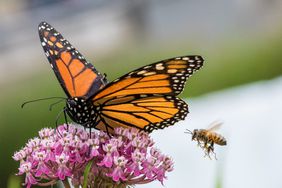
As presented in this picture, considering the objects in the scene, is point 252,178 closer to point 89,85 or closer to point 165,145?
point 165,145

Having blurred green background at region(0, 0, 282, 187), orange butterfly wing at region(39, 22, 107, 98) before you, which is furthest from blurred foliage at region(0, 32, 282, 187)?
orange butterfly wing at region(39, 22, 107, 98)

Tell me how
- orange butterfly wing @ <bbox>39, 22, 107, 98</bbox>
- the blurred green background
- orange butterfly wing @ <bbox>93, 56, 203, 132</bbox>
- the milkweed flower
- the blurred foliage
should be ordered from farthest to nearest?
the blurred green background < the blurred foliage < orange butterfly wing @ <bbox>39, 22, 107, 98</bbox> < orange butterfly wing @ <bbox>93, 56, 203, 132</bbox> < the milkweed flower

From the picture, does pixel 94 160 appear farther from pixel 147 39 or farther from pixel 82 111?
pixel 147 39

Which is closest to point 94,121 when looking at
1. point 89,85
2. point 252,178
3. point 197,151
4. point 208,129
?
point 89,85

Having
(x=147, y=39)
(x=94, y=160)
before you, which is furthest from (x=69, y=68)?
(x=147, y=39)

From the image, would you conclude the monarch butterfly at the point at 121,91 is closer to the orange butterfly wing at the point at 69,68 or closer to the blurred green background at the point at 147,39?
the orange butterfly wing at the point at 69,68

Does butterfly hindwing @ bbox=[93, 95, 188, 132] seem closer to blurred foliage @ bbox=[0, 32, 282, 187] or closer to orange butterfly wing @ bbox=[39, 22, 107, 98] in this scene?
orange butterfly wing @ bbox=[39, 22, 107, 98]
